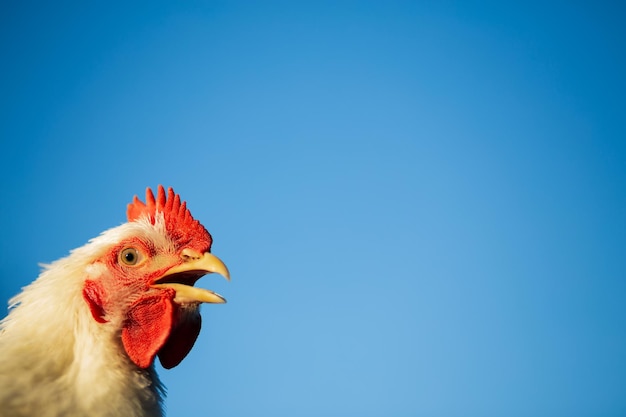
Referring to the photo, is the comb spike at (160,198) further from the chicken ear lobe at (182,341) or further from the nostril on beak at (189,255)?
the chicken ear lobe at (182,341)

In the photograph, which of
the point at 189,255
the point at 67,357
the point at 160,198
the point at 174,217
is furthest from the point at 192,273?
the point at 67,357

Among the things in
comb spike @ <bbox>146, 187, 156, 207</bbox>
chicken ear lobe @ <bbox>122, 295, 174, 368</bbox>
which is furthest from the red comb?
chicken ear lobe @ <bbox>122, 295, 174, 368</bbox>

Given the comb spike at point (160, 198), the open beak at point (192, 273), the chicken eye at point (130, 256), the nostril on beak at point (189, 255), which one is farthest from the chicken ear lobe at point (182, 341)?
the comb spike at point (160, 198)

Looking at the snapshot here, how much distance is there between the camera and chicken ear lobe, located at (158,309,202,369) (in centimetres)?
315

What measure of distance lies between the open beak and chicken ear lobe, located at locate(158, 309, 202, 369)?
11cm

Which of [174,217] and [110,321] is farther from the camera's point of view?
[174,217]

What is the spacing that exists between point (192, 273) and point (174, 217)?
1.03 feet

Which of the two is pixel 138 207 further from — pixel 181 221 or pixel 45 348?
pixel 45 348

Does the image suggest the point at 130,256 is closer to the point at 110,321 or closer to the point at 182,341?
the point at 110,321

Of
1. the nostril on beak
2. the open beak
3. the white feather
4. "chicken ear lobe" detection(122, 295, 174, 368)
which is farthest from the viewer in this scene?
the nostril on beak

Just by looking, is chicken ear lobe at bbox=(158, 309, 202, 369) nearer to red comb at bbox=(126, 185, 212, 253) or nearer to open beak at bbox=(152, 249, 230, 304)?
open beak at bbox=(152, 249, 230, 304)

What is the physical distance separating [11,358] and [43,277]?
439mm

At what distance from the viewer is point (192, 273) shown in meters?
3.25

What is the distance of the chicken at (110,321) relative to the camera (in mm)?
2691
